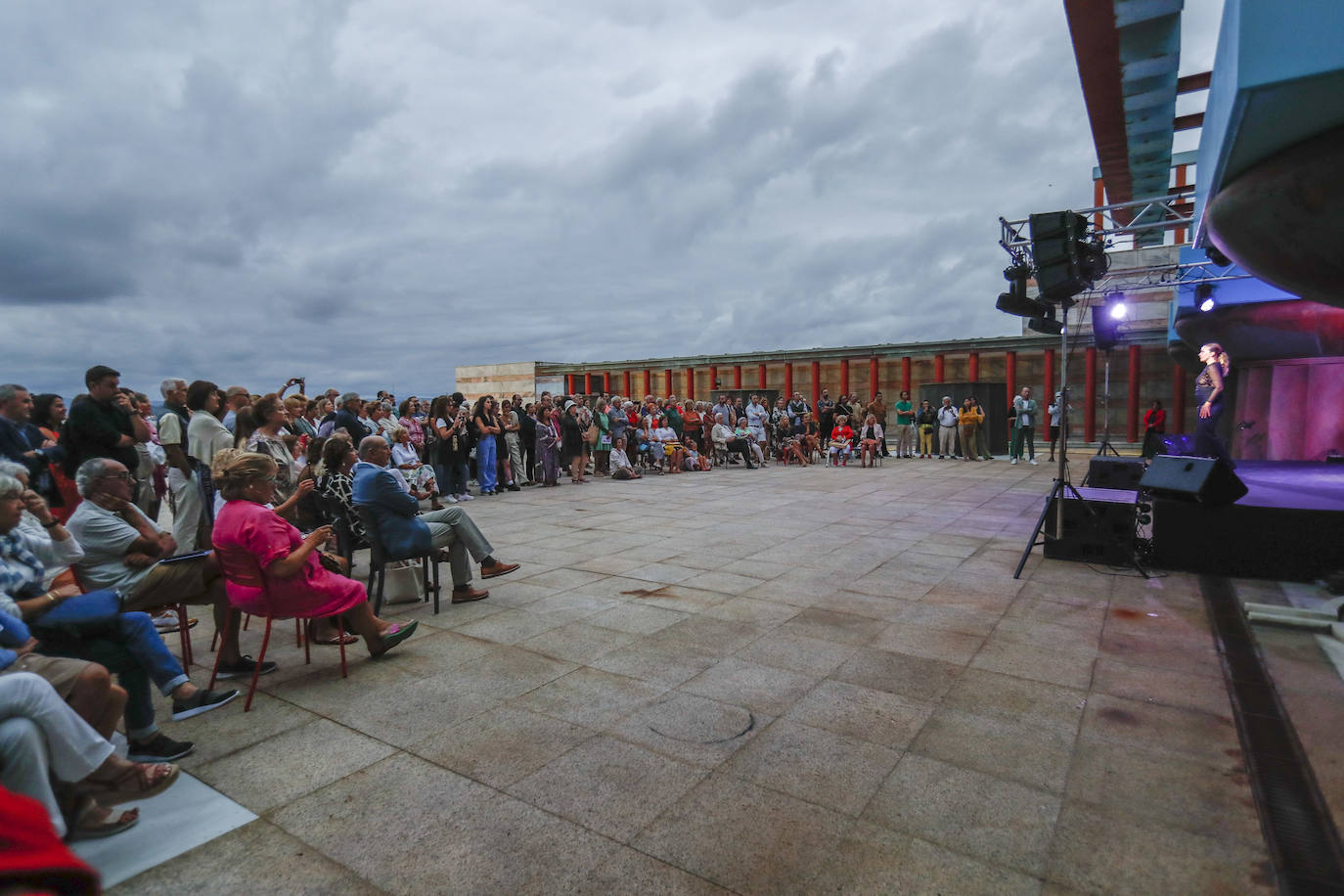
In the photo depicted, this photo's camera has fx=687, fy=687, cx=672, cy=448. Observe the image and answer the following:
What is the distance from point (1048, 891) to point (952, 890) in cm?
27

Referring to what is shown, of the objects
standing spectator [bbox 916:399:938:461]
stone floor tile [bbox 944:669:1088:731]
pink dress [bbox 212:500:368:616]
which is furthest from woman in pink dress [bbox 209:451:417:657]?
standing spectator [bbox 916:399:938:461]

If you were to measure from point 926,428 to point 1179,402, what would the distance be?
9819mm

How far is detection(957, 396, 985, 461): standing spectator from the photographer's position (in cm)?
1598

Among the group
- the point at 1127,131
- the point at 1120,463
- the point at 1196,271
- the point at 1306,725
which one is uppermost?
the point at 1127,131

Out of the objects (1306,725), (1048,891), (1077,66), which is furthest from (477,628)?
(1077,66)

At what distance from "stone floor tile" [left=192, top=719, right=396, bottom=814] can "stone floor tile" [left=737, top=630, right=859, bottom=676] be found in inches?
72.6

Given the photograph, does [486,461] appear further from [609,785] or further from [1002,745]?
[1002,745]

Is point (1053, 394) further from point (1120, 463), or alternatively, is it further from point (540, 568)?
point (540, 568)

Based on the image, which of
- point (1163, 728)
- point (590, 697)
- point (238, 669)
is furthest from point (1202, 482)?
point (238, 669)

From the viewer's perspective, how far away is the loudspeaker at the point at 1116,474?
7.39 m

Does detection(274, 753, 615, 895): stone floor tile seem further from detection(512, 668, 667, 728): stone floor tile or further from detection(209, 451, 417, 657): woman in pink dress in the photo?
detection(209, 451, 417, 657): woman in pink dress

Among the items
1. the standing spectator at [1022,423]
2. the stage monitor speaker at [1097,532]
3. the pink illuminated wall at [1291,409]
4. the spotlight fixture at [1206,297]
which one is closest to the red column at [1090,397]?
the standing spectator at [1022,423]

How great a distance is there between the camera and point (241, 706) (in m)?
3.17

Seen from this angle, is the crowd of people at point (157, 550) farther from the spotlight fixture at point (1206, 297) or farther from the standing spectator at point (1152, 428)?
the standing spectator at point (1152, 428)
